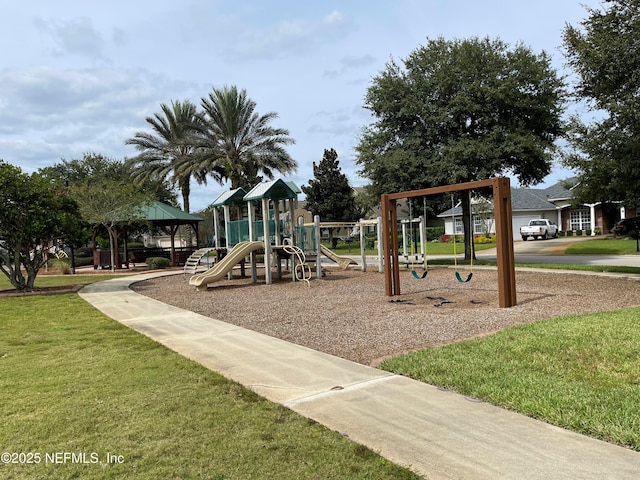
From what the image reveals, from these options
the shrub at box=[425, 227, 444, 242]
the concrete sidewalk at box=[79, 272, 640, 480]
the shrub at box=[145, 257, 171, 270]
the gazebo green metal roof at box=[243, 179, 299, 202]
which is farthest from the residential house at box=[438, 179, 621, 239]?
the concrete sidewalk at box=[79, 272, 640, 480]

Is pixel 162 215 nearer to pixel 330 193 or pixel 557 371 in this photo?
pixel 330 193

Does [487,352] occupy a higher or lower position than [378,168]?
lower

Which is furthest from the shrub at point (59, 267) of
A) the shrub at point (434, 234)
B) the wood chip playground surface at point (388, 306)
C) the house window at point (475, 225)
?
the shrub at point (434, 234)

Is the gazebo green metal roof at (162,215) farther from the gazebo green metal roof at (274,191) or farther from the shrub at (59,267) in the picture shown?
the gazebo green metal roof at (274,191)

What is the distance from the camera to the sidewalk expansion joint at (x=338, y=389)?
4591 millimetres

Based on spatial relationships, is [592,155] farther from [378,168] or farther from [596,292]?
[378,168]

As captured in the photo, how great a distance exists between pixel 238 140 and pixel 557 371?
26537mm

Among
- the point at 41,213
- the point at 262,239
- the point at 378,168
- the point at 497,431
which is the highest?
the point at 378,168

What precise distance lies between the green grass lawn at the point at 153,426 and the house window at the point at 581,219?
4396 cm

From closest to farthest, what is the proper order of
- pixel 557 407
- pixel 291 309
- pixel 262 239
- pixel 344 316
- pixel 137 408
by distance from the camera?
pixel 557 407
pixel 137 408
pixel 344 316
pixel 291 309
pixel 262 239

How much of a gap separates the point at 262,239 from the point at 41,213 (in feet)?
24.1

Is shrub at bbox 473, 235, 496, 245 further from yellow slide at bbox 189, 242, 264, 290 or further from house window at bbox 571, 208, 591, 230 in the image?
yellow slide at bbox 189, 242, 264, 290

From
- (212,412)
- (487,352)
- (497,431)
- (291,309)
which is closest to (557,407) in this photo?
(497,431)

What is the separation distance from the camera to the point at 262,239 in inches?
722
